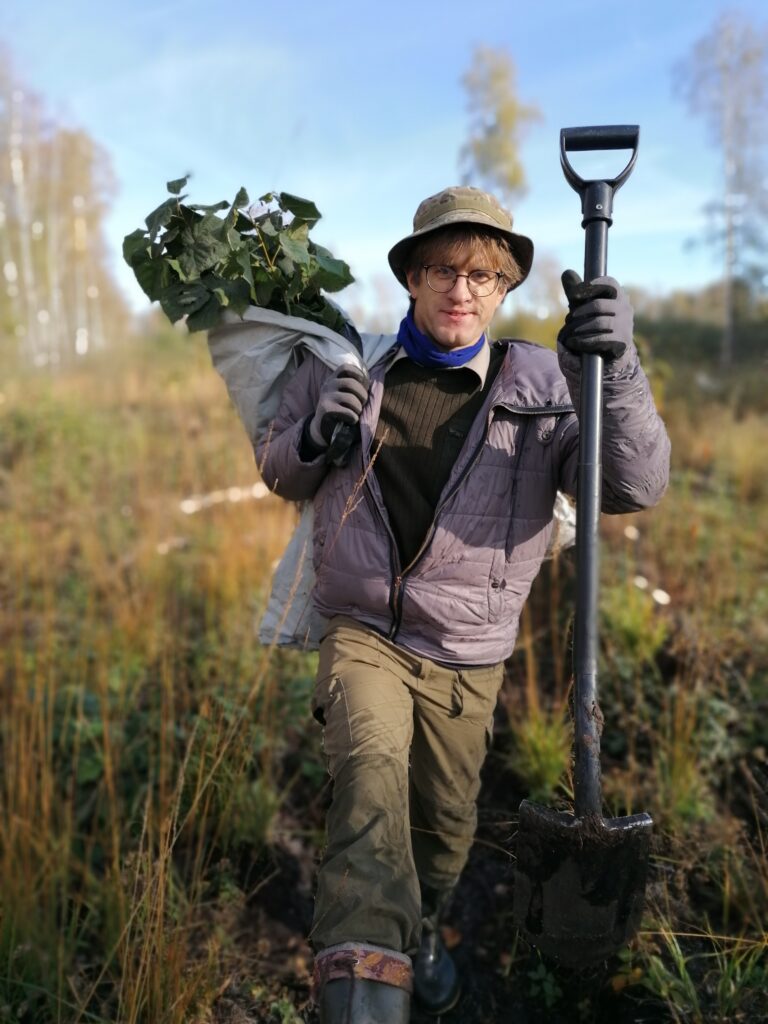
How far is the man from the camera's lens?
184 cm

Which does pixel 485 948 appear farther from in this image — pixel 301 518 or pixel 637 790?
pixel 301 518

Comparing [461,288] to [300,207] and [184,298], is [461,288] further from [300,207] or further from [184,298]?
[184,298]

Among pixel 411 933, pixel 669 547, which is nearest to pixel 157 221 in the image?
pixel 411 933

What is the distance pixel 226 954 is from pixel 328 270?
7.14ft

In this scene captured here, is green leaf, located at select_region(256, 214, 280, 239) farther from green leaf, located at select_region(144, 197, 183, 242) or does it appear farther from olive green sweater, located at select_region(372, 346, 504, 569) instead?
olive green sweater, located at select_region(372, 346, 504, 569)

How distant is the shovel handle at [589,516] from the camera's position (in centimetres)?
169

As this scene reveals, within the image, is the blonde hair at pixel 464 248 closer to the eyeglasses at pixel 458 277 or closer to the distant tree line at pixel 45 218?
the eyeglasses at pixel 458 277

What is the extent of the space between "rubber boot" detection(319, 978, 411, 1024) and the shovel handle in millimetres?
562

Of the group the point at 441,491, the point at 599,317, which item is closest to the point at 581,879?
the point at 441,491

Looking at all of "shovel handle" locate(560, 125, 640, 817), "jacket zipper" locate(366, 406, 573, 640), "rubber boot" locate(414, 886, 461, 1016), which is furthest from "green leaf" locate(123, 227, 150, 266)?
"rubber boot" locate(414, 886, 461, 1016)

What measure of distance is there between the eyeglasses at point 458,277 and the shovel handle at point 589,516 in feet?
1.08

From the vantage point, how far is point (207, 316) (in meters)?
2.22

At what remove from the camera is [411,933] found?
1.55m

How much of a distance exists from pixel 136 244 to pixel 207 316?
0.30 m
